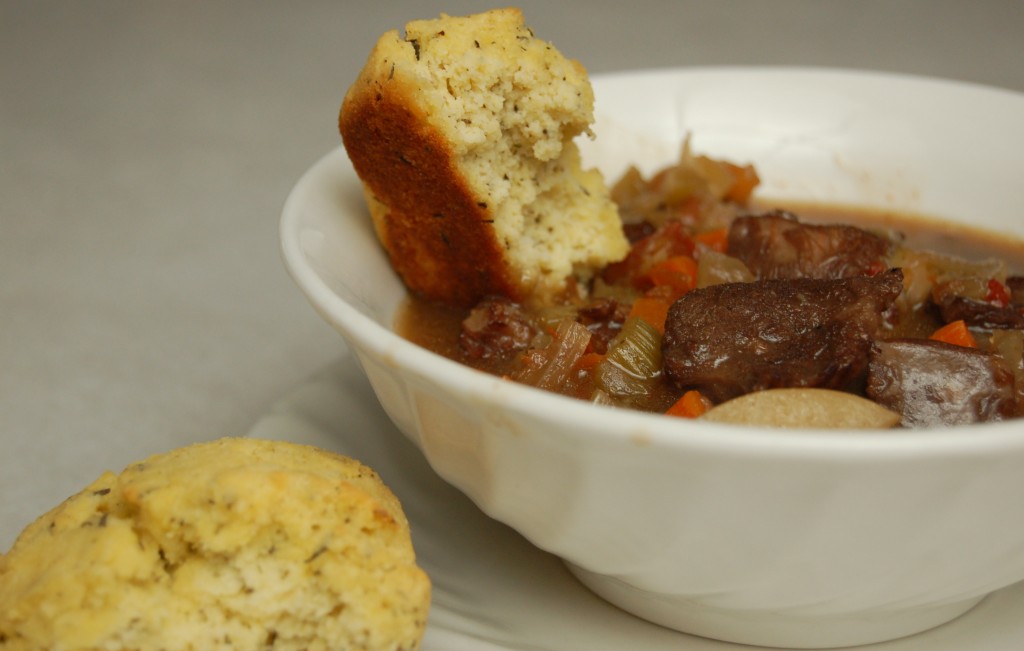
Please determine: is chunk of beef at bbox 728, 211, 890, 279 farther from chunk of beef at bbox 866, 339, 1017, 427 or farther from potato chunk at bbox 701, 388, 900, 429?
potato chunk at bbox 701, 388, 900, 429

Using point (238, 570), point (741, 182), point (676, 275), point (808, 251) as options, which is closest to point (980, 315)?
point (808, 251)

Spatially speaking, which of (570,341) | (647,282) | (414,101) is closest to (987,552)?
(570,341)

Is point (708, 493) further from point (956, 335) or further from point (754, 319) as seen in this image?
point (956, 335)

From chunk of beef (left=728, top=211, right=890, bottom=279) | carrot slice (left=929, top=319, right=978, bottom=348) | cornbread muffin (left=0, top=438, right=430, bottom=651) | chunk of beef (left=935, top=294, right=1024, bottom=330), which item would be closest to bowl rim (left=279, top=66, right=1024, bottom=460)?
cornbread muffin (left=0, top=438, right=430, bottom=651)

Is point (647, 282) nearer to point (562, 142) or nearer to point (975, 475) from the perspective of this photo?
point (562, 142)

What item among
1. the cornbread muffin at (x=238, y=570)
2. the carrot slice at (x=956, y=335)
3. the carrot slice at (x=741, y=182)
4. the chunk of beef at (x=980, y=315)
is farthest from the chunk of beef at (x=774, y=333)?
the carrot slice at (x=741, y=182)

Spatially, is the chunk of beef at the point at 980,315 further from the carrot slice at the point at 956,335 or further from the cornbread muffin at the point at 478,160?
the cornbread muffin at the point at 478,160
